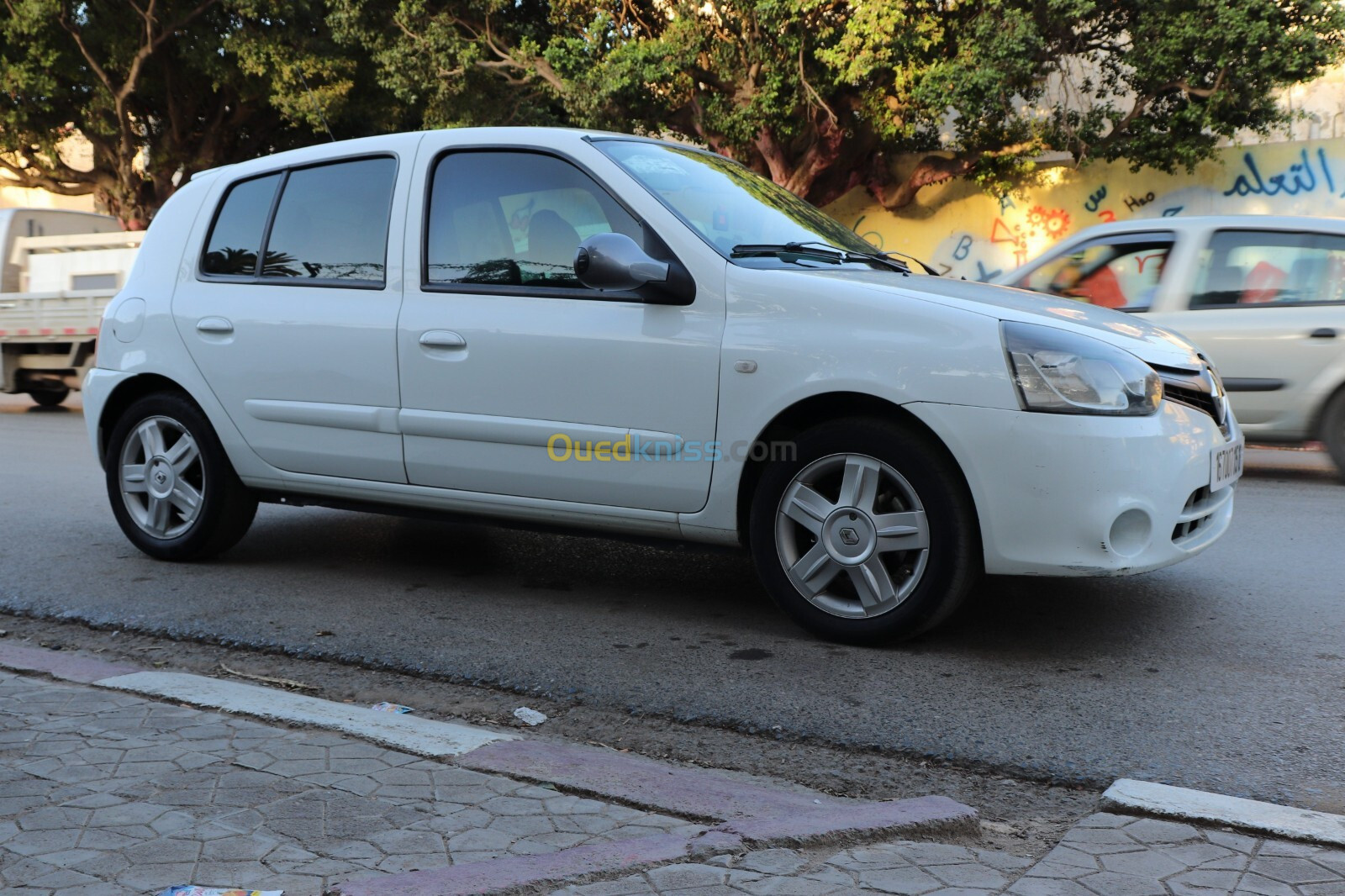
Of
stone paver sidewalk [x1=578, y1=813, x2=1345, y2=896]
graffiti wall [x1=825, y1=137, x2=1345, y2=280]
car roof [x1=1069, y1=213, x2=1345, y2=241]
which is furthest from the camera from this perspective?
graffiti wall [x1=825, y1=137, x2=1345, y2=280]

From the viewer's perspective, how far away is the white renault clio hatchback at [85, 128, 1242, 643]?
3906 millimetres

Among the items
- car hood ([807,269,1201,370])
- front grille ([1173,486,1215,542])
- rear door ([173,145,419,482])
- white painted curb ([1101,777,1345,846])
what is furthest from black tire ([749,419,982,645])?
rear door ([173,145,419,482])

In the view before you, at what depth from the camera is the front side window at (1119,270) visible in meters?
8.28

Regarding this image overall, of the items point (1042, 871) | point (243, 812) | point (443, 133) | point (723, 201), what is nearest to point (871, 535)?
point (723, 201)

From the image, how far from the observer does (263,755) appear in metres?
3.21

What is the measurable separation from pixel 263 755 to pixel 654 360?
1796 mm

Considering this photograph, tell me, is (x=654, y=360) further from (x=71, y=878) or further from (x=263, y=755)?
(x=71, y=878)

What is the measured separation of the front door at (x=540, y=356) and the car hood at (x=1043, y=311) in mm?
574

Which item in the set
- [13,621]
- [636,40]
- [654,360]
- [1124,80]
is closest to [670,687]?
[654,360]

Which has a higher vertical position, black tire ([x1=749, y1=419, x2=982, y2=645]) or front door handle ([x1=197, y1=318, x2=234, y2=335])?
front door handle ([x1=197, y1=318, x2=234, y2=335])

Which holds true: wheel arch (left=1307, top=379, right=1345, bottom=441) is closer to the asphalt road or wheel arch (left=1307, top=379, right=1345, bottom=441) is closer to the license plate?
the asphalt road

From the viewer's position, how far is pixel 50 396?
15.6m

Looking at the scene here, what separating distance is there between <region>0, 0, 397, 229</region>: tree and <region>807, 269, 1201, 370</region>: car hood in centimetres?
1781

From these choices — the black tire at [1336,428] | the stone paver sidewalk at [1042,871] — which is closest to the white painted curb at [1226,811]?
the stone paver sidewalk at [1042,871]
